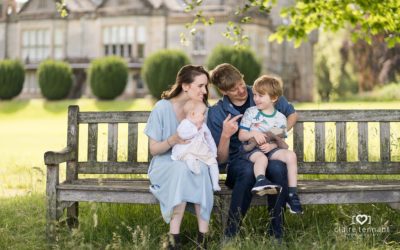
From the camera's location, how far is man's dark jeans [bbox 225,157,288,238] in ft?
15.4

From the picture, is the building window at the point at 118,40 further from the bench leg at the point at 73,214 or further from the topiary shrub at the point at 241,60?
the bench leg at the point at 73,214

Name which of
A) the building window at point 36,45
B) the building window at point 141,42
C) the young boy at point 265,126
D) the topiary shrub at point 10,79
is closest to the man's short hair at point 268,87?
the young boy at point 265,126

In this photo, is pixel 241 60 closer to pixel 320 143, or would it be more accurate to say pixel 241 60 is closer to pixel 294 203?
pixel 320 143

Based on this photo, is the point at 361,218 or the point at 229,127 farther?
the point at 361,218

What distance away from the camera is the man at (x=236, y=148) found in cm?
472

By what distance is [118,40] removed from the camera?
33781mm

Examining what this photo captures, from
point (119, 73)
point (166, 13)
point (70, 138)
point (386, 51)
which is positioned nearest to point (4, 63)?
point (119, 73)

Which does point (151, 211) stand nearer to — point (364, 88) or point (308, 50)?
point (308, 50)

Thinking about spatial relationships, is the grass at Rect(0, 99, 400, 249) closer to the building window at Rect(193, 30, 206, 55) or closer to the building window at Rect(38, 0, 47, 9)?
the building window at Rect(193, 30, 206, 55)

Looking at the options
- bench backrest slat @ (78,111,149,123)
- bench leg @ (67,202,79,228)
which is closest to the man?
bench backrest slat @ (78,111,149,123)

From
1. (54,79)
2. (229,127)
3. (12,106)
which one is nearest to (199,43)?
(54,79)

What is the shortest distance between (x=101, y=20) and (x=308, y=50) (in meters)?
12.3

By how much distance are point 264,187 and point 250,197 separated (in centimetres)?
28

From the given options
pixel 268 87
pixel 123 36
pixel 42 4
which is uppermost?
pixel 42 4
